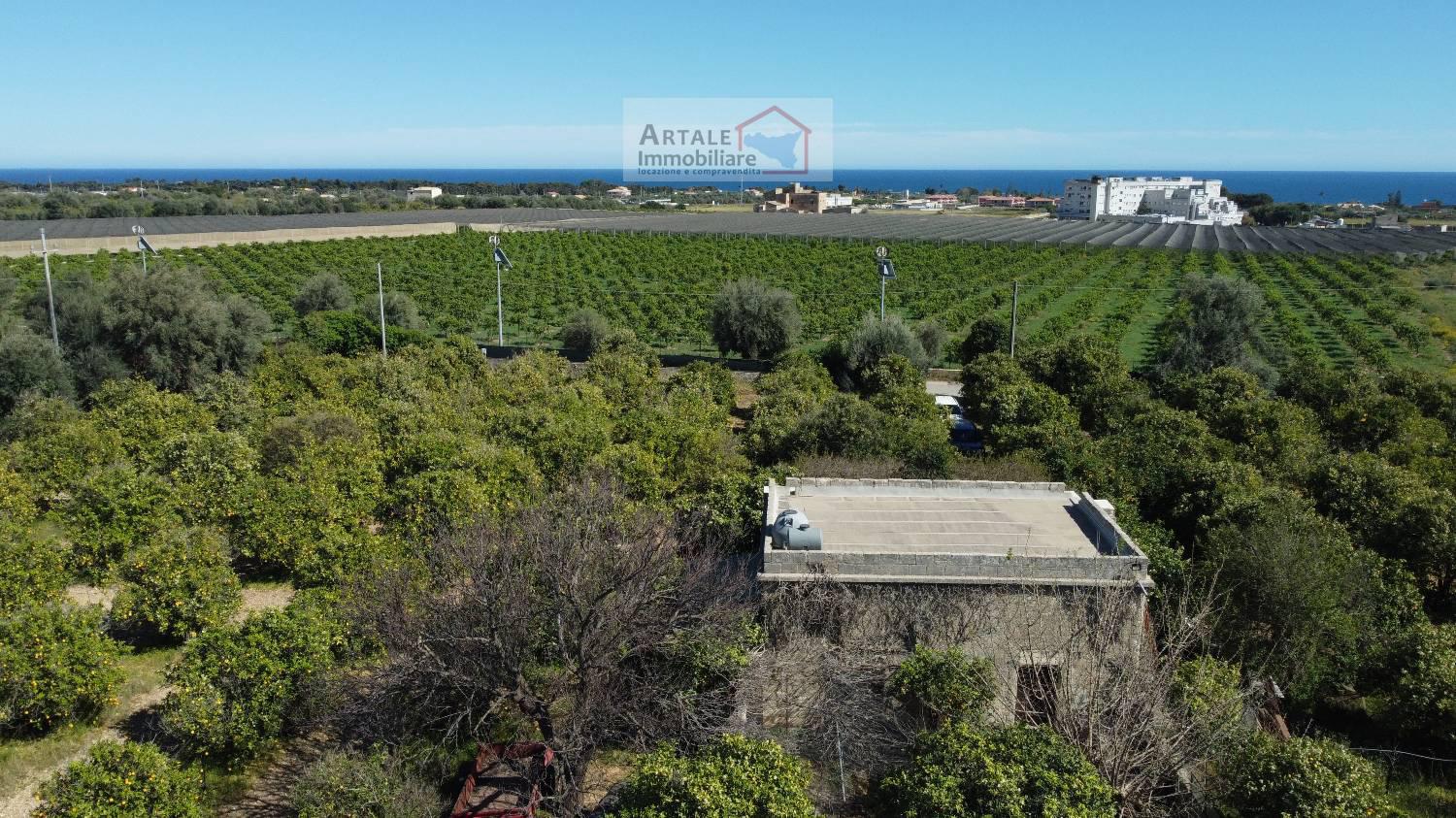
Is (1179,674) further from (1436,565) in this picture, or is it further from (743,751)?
(1436,565)

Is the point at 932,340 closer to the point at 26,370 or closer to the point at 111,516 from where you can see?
the point at 111,516

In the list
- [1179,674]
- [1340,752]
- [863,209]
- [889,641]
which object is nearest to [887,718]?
[889,641]

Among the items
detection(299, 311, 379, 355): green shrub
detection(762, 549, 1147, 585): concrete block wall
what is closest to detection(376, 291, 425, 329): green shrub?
detection(299, 311, 379, 355): green shrub

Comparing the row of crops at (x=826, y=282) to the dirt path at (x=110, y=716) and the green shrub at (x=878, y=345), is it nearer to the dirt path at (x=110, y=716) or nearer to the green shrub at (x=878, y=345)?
the green shrub at (x=878, y=345)

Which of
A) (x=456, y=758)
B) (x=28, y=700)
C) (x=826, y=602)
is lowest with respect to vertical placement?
(x=456, y=758)

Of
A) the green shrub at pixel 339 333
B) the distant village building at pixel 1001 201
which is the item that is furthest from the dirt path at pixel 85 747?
the distant village building at pixel 1001 201

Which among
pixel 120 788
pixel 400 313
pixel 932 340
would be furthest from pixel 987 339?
pixel 120 788
